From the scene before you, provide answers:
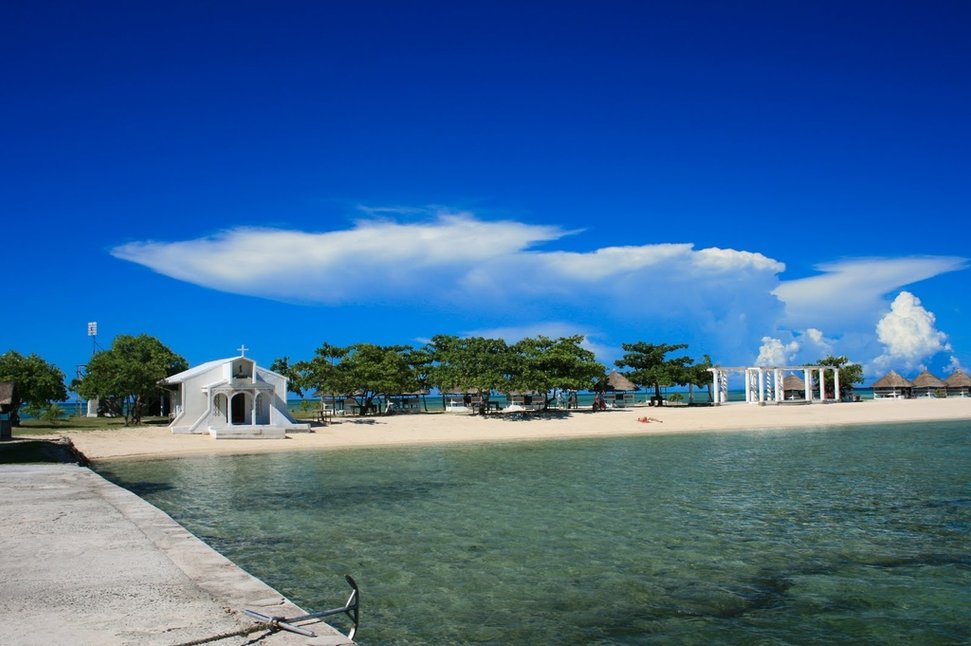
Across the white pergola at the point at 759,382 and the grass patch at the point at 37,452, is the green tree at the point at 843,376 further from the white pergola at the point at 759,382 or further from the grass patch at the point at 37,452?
the grass patch at the point at 37,452

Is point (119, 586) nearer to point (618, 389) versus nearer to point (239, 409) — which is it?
point (239, 409)

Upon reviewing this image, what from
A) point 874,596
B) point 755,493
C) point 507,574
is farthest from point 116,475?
point 874,596

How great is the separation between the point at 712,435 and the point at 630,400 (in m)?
23.8

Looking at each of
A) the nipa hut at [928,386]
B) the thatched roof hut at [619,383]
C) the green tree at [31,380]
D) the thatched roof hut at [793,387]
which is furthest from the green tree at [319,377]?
the nipa hut at [928,386]

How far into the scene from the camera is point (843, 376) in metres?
66.4

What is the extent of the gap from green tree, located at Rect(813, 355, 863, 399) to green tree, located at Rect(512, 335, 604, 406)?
3051 cm

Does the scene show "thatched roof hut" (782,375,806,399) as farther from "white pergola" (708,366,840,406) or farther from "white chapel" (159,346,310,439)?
"white chapel" (159,346,310,439)

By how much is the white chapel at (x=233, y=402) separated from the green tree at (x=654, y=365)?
28016 mm

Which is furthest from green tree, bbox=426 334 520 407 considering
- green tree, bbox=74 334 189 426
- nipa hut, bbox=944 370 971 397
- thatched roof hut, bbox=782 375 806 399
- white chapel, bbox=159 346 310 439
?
nipa hut, bbox=944 370 971 397

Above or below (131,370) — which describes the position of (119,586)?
below

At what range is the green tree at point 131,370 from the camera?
3838 cm

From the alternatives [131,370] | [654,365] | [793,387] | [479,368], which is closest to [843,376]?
[793,387]

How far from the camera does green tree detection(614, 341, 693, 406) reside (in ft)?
180

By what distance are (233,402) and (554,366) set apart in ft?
64.5
